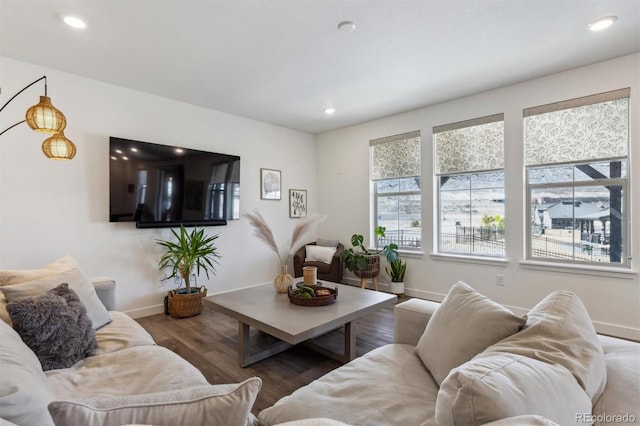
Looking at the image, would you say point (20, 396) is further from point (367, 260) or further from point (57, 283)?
point (367, 260)

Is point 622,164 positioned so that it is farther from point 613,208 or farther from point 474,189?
point 474,189

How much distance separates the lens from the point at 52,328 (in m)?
1.52

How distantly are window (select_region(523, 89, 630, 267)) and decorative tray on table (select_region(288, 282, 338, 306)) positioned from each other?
2550mm

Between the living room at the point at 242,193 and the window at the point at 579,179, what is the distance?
0.10 meters

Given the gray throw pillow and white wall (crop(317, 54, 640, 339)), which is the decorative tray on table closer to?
the gray throw pillow

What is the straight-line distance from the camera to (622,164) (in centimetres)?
300

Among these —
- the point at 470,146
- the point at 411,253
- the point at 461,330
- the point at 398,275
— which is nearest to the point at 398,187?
the point at 411,253

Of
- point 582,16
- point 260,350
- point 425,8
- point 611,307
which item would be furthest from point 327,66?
point 611,307

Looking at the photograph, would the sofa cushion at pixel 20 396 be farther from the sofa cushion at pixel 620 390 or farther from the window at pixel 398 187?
the window at pixel 398 187

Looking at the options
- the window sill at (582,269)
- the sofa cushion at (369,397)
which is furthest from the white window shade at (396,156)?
the sofa cushion at (369,397)

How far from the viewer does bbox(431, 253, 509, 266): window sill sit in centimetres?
366

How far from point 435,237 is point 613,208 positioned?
1.85 m

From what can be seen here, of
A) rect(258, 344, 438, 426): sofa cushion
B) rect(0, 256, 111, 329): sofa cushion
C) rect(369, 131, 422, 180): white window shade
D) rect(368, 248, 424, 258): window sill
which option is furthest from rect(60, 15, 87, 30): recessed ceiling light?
rect(368, 248, 424, 258): window sill

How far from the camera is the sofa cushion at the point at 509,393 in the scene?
66 cm
